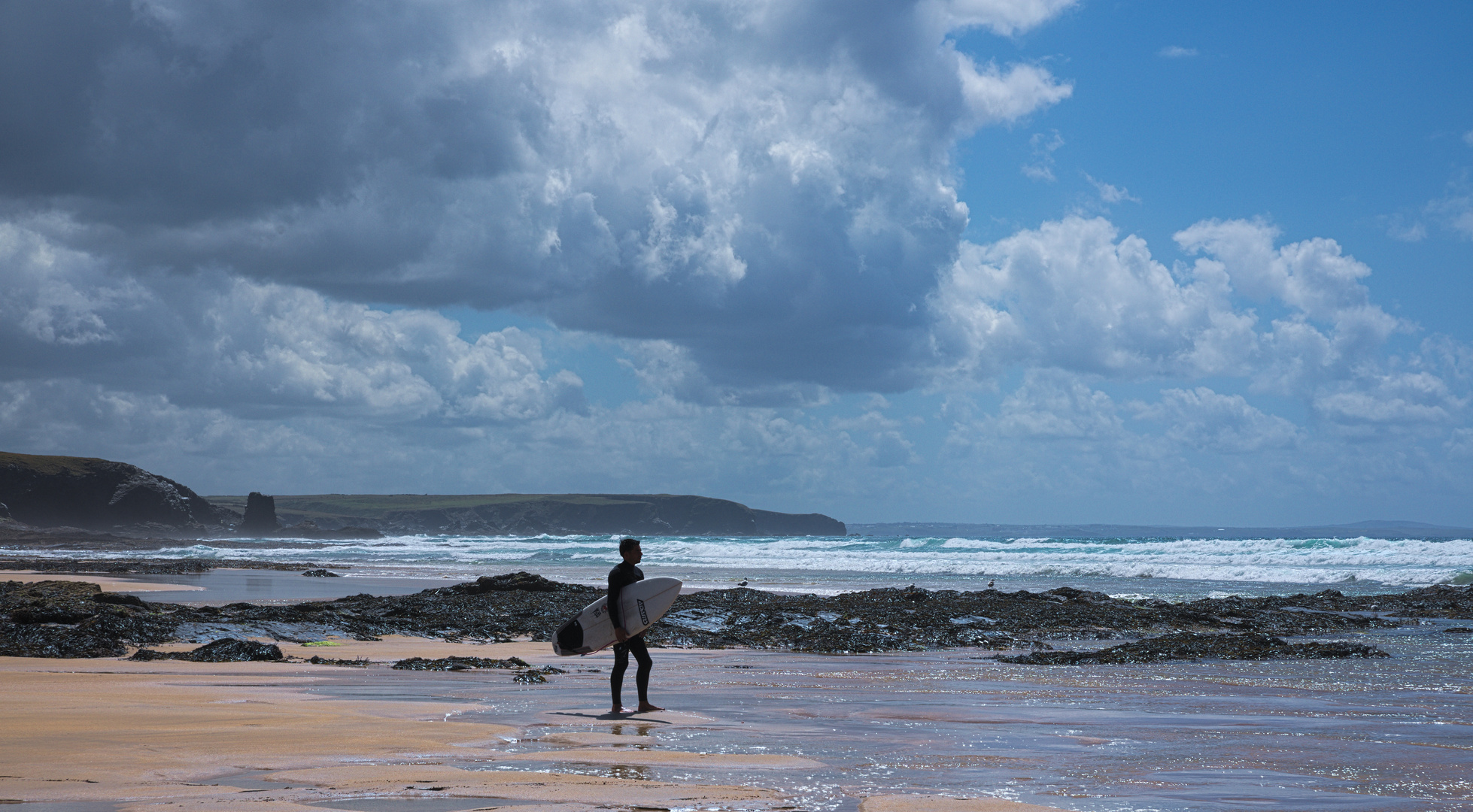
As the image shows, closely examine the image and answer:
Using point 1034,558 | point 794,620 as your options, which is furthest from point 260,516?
point 794,620

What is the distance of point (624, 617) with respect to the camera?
958cm

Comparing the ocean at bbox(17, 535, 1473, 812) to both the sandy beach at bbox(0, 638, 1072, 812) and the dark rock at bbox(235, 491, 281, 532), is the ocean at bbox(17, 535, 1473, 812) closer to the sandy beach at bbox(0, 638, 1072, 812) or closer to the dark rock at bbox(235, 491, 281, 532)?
the sandy beach at bbox(0, 638, 1072, 812)

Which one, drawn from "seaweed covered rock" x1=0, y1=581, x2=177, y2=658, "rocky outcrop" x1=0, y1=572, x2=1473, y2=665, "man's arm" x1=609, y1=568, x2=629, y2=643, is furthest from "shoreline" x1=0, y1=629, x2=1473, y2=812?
"rocky outcrop" x1=0, y1=572, x2=1473, y2=665

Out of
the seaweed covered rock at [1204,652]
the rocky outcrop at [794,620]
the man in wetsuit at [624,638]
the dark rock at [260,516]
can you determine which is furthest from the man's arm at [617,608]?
the dark rock at [260,516]

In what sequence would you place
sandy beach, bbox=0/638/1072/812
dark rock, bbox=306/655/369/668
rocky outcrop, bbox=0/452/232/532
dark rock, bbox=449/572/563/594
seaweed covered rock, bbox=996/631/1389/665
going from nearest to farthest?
sandy beach, bbox=0/638/1072/812 → dark rock, bbox=306/655/369/668 → seaweed covered rock, bbox=996/631/1389/665 → dark rock, bbox=449/572/563/594 → rocky outcrop, bbox=0/452/232/532

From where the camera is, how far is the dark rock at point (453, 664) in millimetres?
13648

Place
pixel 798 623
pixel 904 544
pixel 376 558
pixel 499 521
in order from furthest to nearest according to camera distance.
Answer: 1. pixel 499 521
2. pixel 904 544
3. pixel 376 558
4. pixel 798 623

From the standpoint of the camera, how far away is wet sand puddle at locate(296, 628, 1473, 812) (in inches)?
257

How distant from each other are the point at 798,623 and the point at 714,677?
22.4 ft

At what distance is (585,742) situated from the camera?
7.84 m

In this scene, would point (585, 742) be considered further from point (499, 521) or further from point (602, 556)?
point (499, 521)

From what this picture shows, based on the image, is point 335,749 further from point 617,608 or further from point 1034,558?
point 1034,558

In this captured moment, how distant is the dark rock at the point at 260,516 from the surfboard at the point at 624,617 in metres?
136

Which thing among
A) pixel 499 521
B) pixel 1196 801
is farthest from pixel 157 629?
pixel 499 521
